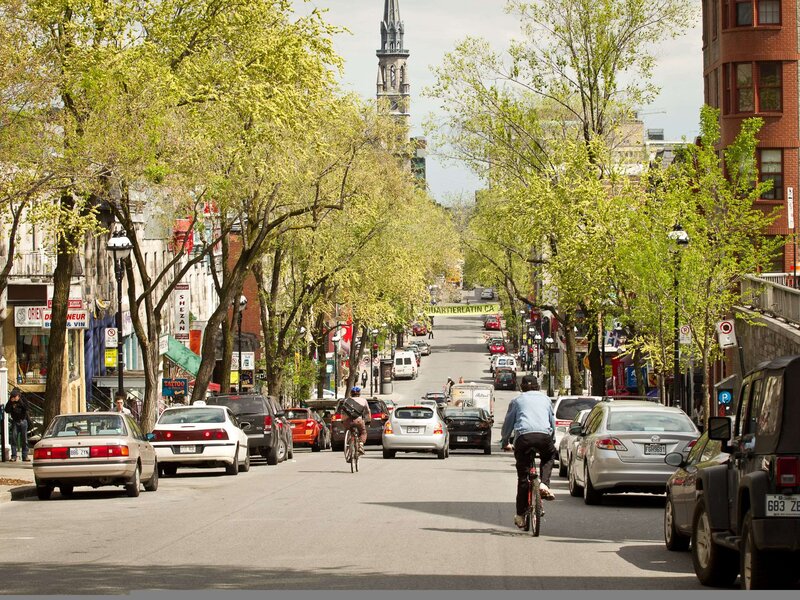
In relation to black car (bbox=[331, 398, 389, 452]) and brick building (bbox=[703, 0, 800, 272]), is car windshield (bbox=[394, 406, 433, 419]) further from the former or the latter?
brick building (bbox=[703, 0, 800, 272])

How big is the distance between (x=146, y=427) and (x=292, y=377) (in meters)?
24.7

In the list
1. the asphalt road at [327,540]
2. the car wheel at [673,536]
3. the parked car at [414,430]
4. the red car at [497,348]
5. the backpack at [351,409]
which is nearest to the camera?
the asphalt road at [327,540]

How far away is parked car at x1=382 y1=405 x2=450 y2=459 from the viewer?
3900cm

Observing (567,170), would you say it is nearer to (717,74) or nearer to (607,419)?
(717,74)

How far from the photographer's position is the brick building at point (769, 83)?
53312 mm

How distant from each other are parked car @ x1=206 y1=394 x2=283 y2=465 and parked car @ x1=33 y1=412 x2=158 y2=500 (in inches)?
421

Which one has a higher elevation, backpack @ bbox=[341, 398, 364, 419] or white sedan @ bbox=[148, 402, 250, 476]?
backpack @ bbox=[341, 398, 364, 419]

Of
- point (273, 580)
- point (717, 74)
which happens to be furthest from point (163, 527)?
point (717, 74)

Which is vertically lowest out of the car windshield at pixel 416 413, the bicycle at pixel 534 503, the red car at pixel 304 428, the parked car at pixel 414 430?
the red car at pixel 304 428

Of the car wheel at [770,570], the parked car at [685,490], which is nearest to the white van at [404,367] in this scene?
the parked car at [685,490]

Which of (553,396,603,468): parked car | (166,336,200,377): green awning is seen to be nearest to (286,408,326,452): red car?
(553,396,603,468): parked car

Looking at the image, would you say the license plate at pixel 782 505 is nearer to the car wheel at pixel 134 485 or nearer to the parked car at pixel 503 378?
the car wheel at pixel 134 485

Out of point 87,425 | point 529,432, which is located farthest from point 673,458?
point 87,425

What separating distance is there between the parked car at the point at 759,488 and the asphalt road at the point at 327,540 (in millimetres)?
755
